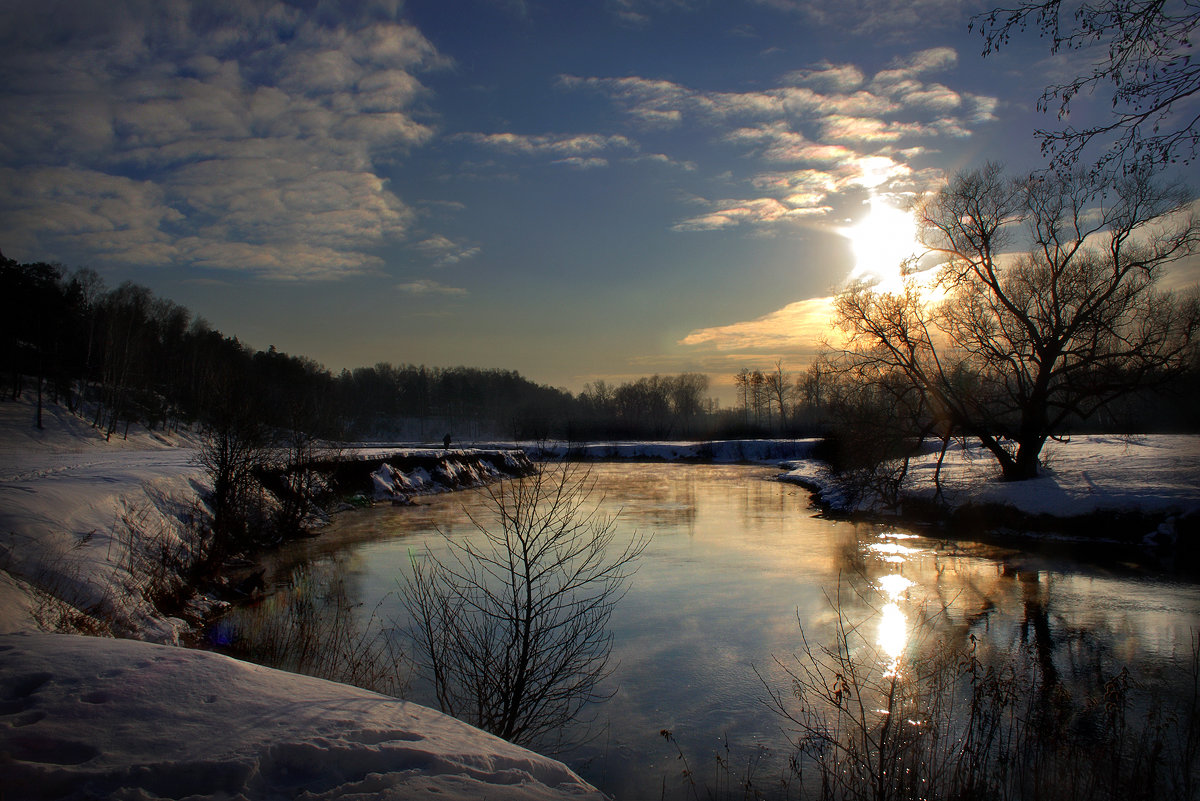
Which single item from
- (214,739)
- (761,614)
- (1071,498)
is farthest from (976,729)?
(1071,498)

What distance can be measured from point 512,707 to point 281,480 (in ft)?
58.3

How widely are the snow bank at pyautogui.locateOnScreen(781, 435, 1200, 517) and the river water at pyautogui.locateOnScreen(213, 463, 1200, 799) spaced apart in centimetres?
316

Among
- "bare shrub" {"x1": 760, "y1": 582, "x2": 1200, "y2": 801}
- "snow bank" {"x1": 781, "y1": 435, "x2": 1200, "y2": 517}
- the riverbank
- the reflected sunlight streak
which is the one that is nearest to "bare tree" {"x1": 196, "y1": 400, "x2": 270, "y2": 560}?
"bare shrub" {"x1": 760, "y1": 582, "x2": 1200, "y2": 801}

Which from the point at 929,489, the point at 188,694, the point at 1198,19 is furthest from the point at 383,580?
the point at 929,489

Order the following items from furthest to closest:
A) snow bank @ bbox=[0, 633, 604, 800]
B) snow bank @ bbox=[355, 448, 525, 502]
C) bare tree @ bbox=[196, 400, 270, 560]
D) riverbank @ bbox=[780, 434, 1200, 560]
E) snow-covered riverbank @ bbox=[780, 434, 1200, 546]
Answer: snow bank @ bbox=[355, 448, 525, 502], snow-covered riverbank @ bbox=[780, 434, 1200, 546], riverbank @ bbox=[780, 434, 1200, 560], bare tree @ bbox=[196, 400, 270, 560], snow bank @ bbox=[0, 633, 604, 800]

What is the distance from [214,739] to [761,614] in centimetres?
914

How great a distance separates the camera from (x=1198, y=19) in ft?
13.7

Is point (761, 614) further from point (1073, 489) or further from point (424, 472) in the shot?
point (424, 472)

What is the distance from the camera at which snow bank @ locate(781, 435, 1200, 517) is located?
17234 mm

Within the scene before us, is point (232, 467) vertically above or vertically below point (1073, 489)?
above

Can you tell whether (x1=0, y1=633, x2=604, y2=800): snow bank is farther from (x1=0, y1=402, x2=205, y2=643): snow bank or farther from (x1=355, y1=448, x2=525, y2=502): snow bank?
(x1=355, y1=448, x2=525, y2=502): snow bank

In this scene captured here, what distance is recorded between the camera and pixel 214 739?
3516 mm

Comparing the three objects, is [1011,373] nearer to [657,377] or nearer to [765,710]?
[765,710]

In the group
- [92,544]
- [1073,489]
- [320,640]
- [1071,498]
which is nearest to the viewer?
[320,640]
